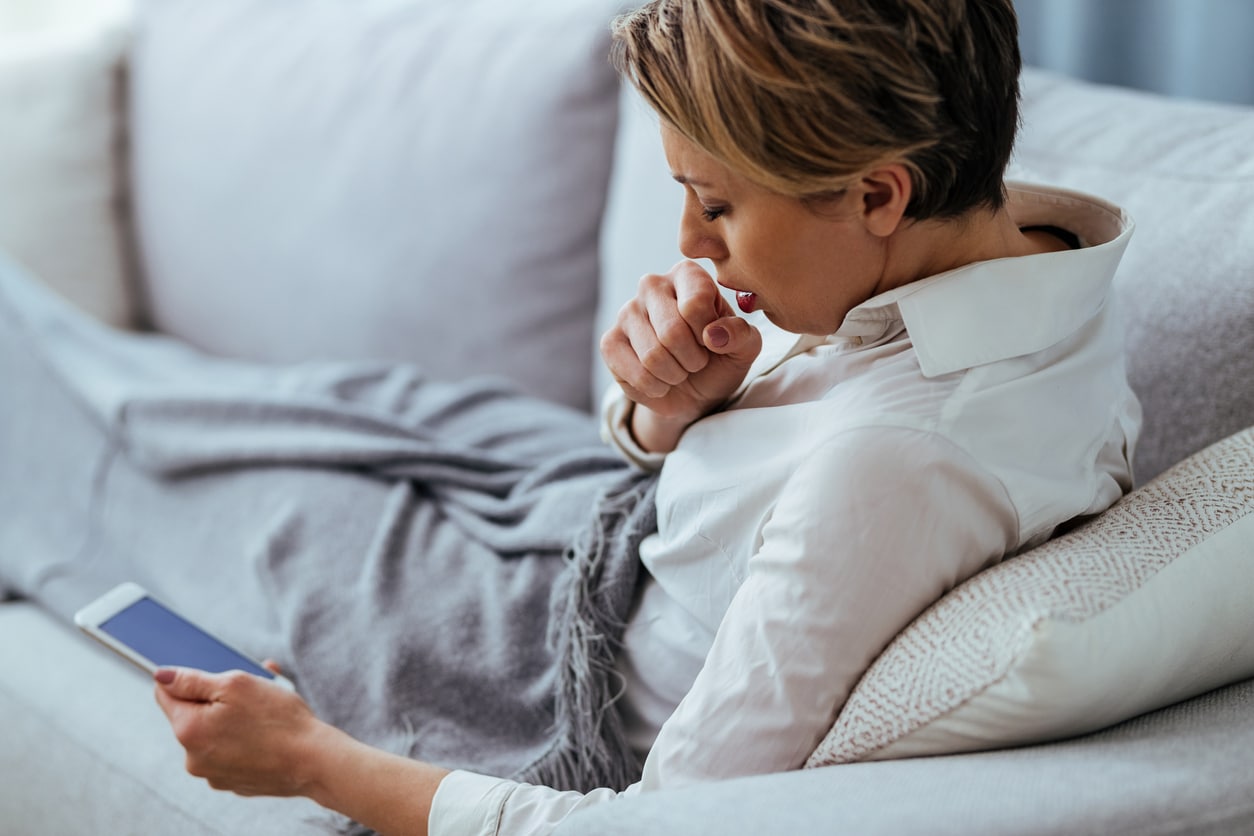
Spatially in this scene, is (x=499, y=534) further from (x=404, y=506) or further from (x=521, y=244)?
(x=521, y=244)

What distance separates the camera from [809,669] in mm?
681

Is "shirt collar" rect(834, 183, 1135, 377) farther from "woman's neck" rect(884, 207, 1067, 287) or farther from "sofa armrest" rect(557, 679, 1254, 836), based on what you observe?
"sofa armrest" rect(557, 679, 1254, 836)

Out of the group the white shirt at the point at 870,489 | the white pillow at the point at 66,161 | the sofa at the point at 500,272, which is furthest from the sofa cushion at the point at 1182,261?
the white pillow at the point at 66,161

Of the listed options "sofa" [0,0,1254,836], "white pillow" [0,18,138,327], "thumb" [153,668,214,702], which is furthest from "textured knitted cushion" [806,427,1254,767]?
"white pillow" [0,18,138,327]

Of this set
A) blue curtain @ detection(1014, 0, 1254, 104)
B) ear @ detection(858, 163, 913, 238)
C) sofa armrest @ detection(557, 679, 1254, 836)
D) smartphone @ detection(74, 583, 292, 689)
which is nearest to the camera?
sofa armrest @ detection(557, 679, 1254, 836)

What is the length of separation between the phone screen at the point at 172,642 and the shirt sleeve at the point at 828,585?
409 millimetres

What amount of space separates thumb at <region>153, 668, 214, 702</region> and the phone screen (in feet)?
0.20

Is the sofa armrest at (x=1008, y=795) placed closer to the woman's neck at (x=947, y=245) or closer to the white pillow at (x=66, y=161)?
the woman's neck at (x=947, y=245)

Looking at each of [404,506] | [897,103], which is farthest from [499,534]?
[897,103]

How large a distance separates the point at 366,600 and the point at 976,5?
684 mm

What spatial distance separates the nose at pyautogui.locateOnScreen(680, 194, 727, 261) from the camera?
75cm

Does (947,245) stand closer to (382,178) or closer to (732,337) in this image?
(732,337)

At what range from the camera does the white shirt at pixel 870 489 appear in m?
0.68

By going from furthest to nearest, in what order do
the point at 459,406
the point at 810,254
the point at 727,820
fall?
the point at 459,406, the point at 810,254, the point at 727,820
